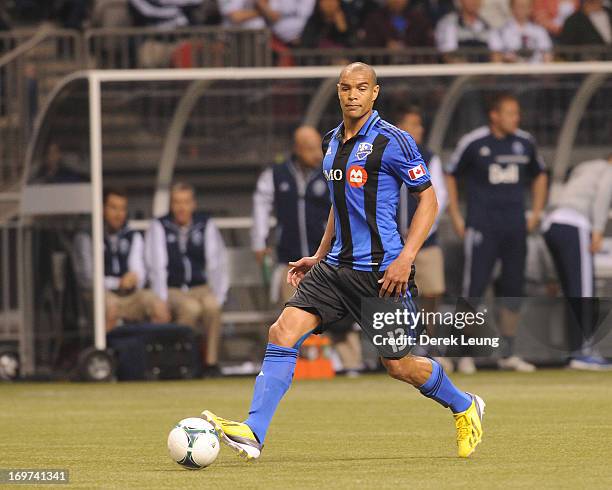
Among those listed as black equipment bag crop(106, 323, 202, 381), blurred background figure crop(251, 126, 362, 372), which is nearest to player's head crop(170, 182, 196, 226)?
blurred background figure crop(251, 126, 362, 372)

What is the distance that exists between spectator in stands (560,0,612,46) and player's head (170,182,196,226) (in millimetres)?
5218

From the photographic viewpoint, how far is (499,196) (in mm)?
16297

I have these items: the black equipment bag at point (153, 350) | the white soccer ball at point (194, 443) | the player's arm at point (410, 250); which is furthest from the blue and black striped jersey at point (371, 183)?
the black equipment bag at point (153, 350)

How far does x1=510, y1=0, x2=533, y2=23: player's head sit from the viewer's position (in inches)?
759

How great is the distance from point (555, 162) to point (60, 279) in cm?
520

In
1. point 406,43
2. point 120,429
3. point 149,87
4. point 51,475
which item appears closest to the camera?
point 51,475

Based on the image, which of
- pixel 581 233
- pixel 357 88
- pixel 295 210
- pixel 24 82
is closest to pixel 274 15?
pixel 24 82

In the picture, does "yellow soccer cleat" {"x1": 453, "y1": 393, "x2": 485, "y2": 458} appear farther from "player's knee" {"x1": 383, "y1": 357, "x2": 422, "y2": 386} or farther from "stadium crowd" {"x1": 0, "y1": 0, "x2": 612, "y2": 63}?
"stadium crowd" {"x1": 0, "y1": 0, "x2": 612, "y2": 63}

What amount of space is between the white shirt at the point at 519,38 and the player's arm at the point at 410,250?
36.3ft

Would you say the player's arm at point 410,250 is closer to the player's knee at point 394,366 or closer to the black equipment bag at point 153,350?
the player's knee at point 394,366

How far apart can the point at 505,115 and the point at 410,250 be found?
860 centimetres

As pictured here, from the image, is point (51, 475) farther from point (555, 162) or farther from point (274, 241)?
point (555, 162)

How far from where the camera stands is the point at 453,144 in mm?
16750

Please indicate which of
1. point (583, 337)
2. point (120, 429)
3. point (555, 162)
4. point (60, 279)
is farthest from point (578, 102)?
point (120, 429)
